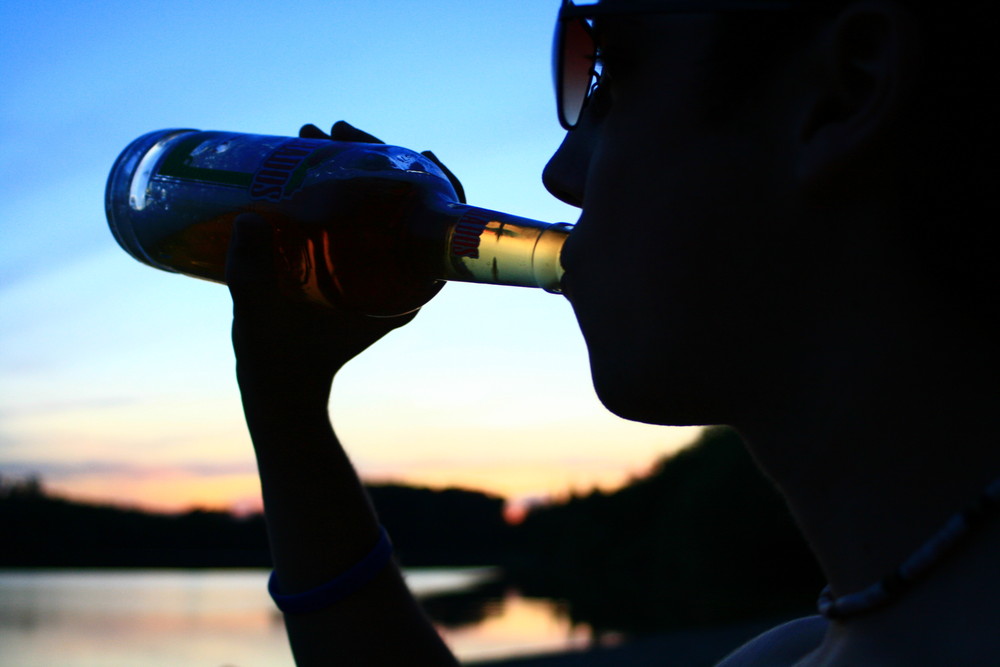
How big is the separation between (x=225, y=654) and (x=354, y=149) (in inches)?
439

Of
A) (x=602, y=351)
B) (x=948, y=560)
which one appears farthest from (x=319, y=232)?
(x=948, y=560)

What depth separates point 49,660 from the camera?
9.41 meters

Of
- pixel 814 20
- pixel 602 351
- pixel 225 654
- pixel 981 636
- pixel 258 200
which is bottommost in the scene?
pixel 225 654

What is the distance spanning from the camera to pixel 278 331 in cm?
134

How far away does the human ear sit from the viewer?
66cm

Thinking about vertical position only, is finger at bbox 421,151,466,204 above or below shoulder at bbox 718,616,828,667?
above

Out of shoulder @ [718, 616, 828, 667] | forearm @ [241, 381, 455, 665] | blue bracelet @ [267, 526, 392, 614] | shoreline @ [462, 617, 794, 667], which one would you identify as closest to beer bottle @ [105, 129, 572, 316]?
forearm @ [241, 381, 455, 665]

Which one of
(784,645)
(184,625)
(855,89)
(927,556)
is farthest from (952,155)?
(184,625)

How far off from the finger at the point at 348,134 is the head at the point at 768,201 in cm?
70

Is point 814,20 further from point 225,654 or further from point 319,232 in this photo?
point 225,654

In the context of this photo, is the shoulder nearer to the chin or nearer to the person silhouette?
the person silhouette

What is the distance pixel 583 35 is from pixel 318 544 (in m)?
0.89

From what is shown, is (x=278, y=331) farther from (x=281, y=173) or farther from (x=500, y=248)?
(x=500, y=248)

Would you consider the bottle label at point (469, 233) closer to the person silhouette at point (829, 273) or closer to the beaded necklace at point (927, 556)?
the person silhouette at point (829, 273)
